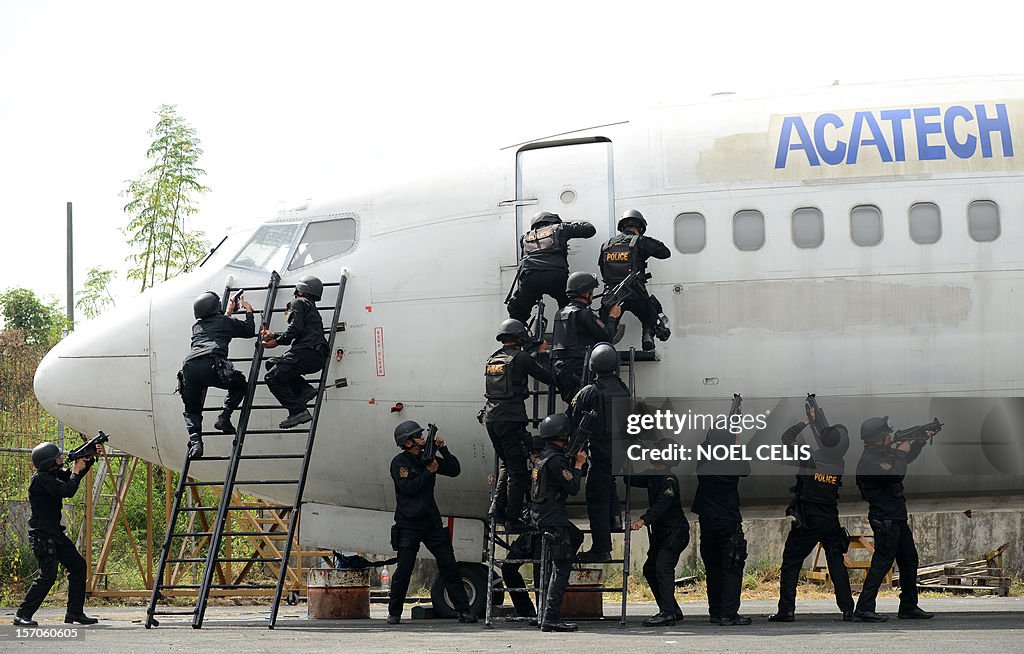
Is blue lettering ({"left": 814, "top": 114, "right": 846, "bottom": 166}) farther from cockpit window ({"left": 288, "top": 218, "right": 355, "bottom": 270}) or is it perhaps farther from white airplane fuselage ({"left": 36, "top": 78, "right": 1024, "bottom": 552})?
cockpit window ({"left": 288, "top": 218, "right": 355, "bottom": 270})

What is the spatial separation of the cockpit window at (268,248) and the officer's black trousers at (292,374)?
4.47ft

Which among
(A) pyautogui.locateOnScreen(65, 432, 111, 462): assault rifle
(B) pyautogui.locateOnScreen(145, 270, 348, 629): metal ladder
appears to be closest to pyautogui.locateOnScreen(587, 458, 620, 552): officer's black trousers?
(B) pyautogui.locateOnScreen(145, 270, 348, 629): metal ladder

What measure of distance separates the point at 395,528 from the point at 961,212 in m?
6.52

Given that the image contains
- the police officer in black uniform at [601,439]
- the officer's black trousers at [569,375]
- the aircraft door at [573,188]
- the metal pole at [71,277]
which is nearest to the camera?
the police officer in black uniform at [601,439]

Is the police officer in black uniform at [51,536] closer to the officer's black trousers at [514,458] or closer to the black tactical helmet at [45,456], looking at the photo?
the black tactical helmet at [45,456]

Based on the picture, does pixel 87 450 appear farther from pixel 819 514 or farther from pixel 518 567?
pixel 819 514

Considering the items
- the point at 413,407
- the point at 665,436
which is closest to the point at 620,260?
the point at 665,436

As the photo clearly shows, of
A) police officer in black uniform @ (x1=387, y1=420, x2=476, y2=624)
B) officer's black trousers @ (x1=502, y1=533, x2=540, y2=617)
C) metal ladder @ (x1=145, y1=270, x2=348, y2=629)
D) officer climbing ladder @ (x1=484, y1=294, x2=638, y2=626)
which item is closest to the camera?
officer climbing ladder @ (x1=484, y1=294, x2=638, y2=626)

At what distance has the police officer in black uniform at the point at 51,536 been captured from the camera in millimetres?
12656

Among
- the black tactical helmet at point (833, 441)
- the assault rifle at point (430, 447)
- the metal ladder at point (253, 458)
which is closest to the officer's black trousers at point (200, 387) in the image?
the metal ladder at point (253, 458)

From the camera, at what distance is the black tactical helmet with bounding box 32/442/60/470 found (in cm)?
1295

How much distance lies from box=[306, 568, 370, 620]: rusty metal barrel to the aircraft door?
3880 mm

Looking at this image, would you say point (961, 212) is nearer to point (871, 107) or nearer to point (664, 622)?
point (871, 107)

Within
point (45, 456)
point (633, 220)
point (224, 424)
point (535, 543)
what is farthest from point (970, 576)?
point (45, 456)
